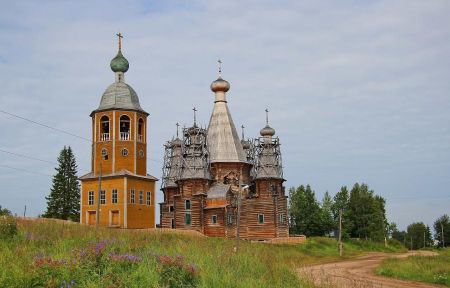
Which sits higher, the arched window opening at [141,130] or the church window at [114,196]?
the arched window opening at [141,130]

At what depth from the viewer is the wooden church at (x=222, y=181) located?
170 ft

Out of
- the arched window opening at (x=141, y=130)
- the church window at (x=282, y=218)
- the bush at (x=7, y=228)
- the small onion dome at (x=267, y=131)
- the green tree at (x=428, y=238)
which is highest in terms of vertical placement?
the small onion dome at (x=267, y=131)

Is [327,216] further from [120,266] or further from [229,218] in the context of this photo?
[120,266]

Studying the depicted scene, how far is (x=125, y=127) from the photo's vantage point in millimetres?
46000

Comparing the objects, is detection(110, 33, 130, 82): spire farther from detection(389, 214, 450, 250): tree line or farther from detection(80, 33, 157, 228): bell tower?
detection(389, 214, 450, 250): tree line

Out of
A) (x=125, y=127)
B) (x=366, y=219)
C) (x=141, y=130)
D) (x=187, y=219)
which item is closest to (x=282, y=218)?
(x=187, y=219)

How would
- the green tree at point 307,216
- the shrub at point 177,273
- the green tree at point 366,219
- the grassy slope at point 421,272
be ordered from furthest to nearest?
1. the green tree at point 366,219
2. the green tree at point 307,216
3. the grassy slope at point 421,272
4. the shrub at point 177,273

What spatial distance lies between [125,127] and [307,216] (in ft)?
110

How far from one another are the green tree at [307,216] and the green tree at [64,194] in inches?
1151

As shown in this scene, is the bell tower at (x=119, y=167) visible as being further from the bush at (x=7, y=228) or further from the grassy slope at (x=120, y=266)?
the bush at (x=7, y=228)

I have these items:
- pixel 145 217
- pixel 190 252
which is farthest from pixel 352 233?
pixel 190 252

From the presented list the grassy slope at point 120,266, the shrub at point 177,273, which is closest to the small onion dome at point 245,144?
the grassy slope at point 120,266

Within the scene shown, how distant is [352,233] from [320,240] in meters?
25.8

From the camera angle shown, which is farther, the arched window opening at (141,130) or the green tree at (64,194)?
the green tree at (64,194)
